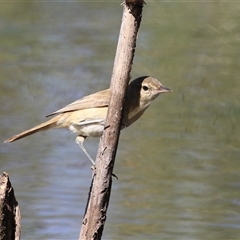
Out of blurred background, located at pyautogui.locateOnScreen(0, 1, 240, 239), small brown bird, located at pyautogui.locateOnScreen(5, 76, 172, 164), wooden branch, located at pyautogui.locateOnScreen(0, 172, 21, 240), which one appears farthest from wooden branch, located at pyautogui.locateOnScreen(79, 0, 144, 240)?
blurred background, located at pyautogui.locateOnScreen(0, 1, 240, 239)

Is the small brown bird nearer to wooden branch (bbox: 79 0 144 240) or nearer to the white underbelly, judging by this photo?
the white underbelly

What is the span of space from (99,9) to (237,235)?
8.23m

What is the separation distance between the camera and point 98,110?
657cm

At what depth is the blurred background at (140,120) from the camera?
9.35 metres

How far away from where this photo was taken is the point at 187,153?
34.8 ft

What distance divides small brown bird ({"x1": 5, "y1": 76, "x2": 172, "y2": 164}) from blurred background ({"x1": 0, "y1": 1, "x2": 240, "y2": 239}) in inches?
95.8

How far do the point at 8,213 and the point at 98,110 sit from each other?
1.23 m

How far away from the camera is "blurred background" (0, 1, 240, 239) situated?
9352mm

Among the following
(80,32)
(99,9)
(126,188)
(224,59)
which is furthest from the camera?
(99,9)

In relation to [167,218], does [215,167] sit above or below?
above

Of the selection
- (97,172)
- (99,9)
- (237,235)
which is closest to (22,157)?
(237,235)

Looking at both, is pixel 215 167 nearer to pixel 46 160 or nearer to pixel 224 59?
pixel 46 160

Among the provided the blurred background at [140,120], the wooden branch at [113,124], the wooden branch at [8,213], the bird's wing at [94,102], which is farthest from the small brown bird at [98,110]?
the blurred background at [140,120]

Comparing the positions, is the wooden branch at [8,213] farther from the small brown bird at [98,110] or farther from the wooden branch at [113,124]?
the small brown bird at [98,110]
